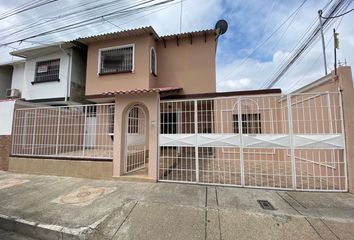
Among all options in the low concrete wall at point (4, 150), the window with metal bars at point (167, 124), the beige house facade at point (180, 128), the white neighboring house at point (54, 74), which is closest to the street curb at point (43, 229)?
the beige house facade at point (180, 128)

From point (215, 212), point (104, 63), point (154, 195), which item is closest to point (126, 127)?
point (154, 195)

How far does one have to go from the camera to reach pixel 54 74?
11.9 metres

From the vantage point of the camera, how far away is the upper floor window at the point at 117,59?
10430 millimetres

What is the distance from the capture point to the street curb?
3.35 m

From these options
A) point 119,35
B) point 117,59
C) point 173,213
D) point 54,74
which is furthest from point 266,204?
point 54,74

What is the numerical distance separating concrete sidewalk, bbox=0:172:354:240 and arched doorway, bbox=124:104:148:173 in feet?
4.81

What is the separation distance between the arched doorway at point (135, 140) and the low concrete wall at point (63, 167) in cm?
78

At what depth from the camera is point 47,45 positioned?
11.2 m

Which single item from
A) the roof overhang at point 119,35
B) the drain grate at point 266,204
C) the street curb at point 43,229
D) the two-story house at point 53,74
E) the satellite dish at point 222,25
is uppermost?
the satellite dish at point 222,25

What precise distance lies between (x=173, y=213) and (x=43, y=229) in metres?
2.56

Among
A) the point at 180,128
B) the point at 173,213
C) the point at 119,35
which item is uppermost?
the point at 119,35

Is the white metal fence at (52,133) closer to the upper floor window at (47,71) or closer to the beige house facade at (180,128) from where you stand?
the beige house facade at (180,128)

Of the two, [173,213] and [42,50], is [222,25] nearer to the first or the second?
[173,213]

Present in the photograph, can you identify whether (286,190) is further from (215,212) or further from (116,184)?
(116,184)
